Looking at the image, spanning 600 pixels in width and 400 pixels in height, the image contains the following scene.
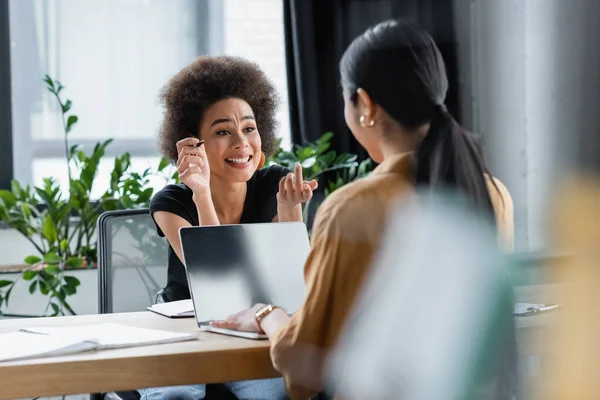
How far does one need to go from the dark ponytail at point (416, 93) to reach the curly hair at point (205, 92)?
32.5 inches

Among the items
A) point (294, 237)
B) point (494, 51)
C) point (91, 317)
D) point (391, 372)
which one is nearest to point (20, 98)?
point (91, 317)

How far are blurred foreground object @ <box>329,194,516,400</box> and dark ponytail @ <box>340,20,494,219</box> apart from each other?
0.07ft

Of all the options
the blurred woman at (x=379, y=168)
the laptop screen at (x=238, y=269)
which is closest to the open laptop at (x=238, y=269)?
the laptop screen at (x=238, y=269)

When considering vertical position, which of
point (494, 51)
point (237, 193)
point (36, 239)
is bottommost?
point (36, 239)

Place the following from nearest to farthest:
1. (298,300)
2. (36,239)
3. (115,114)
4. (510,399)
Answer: (510,399) → (298,300) → (36,239) → (115,114)

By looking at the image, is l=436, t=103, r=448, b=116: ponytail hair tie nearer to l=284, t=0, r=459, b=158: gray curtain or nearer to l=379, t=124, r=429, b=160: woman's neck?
l=379, t=124, r=429, b=160: woman's neck

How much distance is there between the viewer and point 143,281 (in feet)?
4.56

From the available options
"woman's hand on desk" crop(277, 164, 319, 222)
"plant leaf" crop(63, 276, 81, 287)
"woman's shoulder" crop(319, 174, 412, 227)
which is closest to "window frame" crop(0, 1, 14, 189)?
"plant leaf" crop(63, 276, 81, 287)

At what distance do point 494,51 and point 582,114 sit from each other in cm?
6

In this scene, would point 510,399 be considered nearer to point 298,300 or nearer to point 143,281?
point 298,300

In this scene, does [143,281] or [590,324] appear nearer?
[590,324]

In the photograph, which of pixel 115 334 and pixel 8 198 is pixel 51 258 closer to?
pixel 8 198

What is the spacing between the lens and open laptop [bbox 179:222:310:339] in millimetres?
931

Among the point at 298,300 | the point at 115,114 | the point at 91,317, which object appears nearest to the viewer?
the point at 298,300
